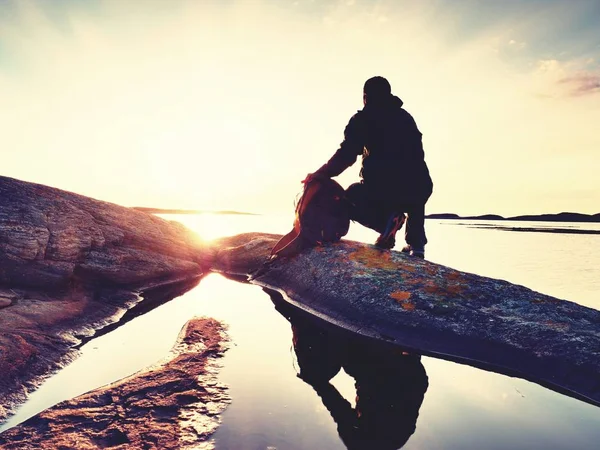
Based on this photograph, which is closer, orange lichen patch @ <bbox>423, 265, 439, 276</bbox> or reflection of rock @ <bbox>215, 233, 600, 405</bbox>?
reflection of rock @ <bbox>215, 233, 600, 405</bbox>

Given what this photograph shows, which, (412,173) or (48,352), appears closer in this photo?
(48,352)

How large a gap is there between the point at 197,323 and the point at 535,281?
12.8 m

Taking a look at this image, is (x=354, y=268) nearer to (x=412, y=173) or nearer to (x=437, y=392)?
(x=412, y=173)

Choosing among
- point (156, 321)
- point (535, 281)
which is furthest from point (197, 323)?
point (535, 281)

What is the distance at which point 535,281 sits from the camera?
1327 centimetres

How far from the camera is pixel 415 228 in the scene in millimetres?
7688

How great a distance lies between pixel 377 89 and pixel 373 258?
11.5 feet

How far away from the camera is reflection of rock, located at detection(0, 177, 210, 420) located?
13.8 ft

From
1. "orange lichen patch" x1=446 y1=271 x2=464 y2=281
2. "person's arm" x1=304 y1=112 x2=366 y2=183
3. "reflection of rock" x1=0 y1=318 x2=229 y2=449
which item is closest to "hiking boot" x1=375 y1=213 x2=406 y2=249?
"person's arm" x1=304 y1=112 x2=366 y2=183

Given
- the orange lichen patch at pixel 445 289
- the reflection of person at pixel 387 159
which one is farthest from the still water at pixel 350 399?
the reflection of person at pixel 387 159

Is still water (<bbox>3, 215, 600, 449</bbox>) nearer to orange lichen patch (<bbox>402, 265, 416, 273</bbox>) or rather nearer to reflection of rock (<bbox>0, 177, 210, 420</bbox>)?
reflection of rock (<bbox>0, 177, 210, 420</bbox>)

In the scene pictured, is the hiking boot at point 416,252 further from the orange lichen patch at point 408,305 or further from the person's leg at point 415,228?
the orange lichen patch at point 408,305

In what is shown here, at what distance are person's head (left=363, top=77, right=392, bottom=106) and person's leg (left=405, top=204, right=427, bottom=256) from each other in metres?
2.32

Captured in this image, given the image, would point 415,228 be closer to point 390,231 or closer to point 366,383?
point 390,231
